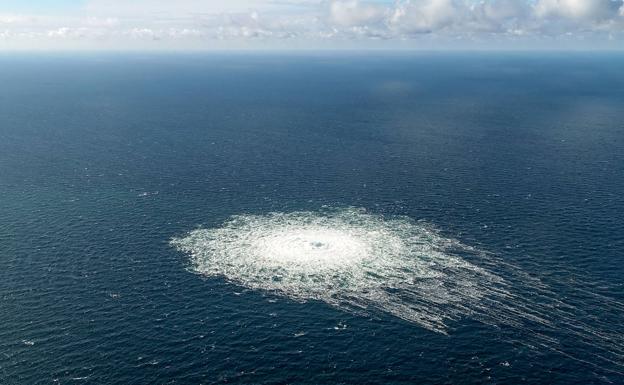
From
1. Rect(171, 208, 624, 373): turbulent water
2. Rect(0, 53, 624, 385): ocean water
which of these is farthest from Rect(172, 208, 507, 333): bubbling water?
Rect(0, 53, 624, 385): ocean water

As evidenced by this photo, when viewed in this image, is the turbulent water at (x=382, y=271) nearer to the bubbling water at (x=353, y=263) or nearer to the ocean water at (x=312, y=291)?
the bubbling water at (x=353, y=263)

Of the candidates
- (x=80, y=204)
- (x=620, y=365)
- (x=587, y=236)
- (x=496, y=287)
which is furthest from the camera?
(x=80, y=204)

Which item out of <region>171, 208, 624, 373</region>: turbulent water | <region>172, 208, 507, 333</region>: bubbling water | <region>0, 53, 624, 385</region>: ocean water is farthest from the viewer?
<region>172, 208, 507, 333</region>: bubbling water

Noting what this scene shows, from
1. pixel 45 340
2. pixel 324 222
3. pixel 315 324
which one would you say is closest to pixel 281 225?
pixel 324 222

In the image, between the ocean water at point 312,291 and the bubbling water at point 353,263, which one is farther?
the bubbling water at point 353,263

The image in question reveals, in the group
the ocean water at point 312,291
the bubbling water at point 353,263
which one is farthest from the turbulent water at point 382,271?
Answer: the ocean water at point 312,291

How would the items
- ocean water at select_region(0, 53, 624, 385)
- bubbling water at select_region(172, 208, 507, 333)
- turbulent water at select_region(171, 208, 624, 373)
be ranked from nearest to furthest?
ocean water at select_region(0, 53, 624, 385) → turbulent water at select_region(171, 208, 624, 373) → bubbling water at select_region(172, 208, 507, 333)

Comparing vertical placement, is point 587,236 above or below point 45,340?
above

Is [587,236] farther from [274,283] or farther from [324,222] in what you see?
[274,283]

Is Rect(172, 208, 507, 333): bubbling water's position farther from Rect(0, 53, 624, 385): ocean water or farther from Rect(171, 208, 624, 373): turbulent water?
Rect(0, 53, 624, 385): ocean water
